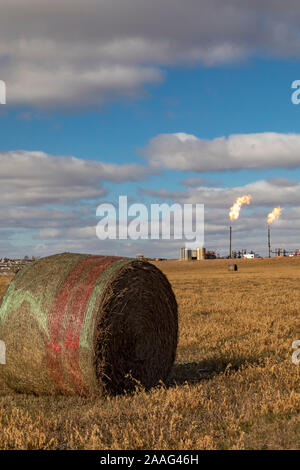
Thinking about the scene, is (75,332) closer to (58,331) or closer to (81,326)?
(81,326)

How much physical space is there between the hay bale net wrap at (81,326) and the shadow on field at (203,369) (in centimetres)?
38

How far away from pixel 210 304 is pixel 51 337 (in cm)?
1255

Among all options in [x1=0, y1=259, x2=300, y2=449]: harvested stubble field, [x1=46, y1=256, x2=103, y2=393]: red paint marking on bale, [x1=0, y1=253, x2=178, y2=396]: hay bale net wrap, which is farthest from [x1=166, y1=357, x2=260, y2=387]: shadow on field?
[x1=46, y1=256, x2=103, y2=393]: red paint marking on bale

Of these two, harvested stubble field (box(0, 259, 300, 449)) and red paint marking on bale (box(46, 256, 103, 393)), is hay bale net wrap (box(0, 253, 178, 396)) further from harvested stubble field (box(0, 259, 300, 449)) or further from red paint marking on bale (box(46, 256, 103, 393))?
harvested stubble field (box(0, 259, 300, 449))

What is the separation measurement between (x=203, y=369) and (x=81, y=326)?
2917mm

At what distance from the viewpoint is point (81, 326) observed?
26.4 feet

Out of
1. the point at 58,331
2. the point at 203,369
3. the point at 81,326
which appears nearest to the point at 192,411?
the point at 81,326

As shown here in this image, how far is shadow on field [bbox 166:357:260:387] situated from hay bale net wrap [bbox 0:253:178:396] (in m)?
0.38

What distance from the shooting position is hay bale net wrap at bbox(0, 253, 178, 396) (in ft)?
26.5

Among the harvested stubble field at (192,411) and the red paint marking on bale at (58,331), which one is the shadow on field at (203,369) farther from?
the red paint marking on bale at (58,331)

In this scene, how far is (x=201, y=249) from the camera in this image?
321 ft

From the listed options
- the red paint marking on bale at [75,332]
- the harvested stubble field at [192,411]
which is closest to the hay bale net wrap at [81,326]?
the red paint marking on bale at [75,332]
